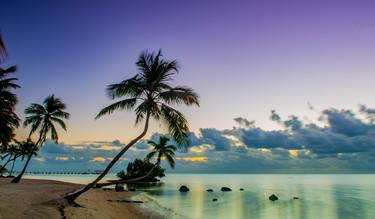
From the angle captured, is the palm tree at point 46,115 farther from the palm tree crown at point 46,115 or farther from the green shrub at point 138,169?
the green shrub at point 138,169

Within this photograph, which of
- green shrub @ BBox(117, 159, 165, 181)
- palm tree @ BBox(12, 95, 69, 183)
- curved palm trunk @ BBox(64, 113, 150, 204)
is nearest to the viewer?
curved palm trunk @ BBox(64, 113, 150, 204)

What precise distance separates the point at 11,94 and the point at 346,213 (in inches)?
1802

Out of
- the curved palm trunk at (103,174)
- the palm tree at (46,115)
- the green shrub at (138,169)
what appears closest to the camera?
the curved palm trunk at (103,174)

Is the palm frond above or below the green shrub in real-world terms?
above

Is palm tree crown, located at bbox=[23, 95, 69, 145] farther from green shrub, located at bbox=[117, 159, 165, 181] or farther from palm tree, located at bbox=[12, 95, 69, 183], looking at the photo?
green shrub, located at bbox=[117, 159, 165, 181]

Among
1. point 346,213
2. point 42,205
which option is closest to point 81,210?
point 42,205

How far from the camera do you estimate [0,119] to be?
76.9 feet

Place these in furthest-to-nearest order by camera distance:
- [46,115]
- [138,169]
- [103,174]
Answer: [138,169] → [46,115] → [103,174]

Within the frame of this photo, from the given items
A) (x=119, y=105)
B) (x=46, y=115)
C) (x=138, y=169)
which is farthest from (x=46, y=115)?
(x=138, y=169)

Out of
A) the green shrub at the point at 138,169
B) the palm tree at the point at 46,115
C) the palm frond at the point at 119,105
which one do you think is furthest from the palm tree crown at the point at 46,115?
the green shrub at the point at 138,169

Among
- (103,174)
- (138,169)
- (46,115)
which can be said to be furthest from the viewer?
(138,169)

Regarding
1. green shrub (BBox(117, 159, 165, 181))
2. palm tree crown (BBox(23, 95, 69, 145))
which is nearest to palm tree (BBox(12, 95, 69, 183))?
palm tree crown (BBox(23, 95, 69, 145))

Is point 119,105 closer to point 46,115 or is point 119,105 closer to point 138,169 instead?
point 46,115

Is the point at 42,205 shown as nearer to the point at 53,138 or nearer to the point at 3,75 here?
the point at 3,75
